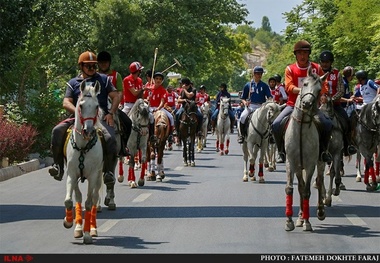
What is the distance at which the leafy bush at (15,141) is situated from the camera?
2819 centimetres

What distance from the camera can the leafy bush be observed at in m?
28.2

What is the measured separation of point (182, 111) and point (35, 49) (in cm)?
860

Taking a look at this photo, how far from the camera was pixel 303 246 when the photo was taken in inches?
541

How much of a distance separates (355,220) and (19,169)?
42.6ft

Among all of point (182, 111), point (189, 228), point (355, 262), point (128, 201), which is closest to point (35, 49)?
point (182, 111)

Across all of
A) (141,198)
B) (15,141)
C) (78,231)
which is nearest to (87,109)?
(78,231)

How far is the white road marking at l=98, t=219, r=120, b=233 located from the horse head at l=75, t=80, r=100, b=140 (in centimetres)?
189

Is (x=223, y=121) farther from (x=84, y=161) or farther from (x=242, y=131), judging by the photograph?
(x=84, y=161)

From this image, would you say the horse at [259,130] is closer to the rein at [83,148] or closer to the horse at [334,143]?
the horse at [334,143]

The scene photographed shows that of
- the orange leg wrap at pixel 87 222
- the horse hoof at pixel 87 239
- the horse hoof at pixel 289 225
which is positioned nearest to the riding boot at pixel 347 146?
the horse hoof at pixel 289 225

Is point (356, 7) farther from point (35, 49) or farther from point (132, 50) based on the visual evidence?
point (35, 49)

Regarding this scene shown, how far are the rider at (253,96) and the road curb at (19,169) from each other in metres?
5.62

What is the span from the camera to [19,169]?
91.5 ft

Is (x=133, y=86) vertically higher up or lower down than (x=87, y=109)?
higher up
